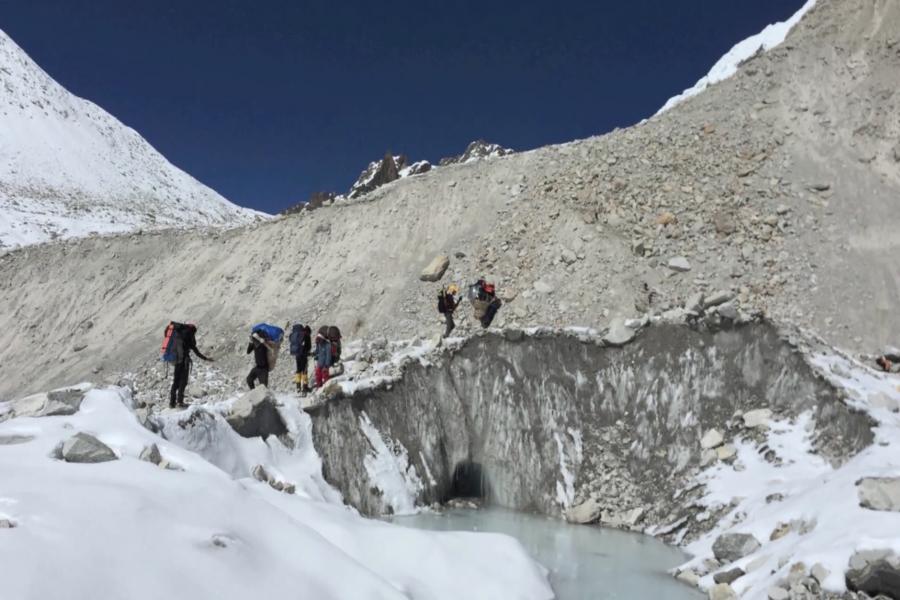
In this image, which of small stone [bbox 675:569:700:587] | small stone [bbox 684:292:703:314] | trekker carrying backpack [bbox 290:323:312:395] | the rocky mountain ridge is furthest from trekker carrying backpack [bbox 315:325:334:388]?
small stone [bbox 675:569:700:587]

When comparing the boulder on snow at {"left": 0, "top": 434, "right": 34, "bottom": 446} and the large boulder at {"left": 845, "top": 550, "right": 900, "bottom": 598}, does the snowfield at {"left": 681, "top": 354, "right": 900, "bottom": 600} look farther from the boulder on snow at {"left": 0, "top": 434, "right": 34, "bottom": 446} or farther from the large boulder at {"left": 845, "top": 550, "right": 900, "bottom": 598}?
the boulder on snow at {"left": 0, "top": 434, "right": 34, "bottom": 446}

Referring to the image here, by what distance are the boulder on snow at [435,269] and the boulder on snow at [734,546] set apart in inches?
598

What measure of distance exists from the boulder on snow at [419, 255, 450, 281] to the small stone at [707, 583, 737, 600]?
16.3 meters

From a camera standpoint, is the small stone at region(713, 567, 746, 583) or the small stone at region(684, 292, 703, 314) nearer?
the small stone at region(713, 567, 746, 583)

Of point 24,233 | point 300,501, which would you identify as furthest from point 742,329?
point 24,233

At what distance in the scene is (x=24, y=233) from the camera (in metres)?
42.8

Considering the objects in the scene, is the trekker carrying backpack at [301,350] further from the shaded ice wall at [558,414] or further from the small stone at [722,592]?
the small stone at [722,592]

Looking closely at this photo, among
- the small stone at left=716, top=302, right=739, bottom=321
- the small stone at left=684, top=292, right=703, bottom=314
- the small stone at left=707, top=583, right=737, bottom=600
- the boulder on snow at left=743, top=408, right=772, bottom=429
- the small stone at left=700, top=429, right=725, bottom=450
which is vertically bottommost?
the small stone at left=707, top=583, right=737, bottom=600

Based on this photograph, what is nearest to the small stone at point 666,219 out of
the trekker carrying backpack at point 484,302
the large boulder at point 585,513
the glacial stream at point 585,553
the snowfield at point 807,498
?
the trekker carrying backpack at point 484,302

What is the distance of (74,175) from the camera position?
206ft

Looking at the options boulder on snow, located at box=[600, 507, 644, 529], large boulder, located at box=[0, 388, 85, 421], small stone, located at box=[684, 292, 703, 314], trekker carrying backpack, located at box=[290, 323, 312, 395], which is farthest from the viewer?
small stone, located at box=[684, 292, 703, 314]

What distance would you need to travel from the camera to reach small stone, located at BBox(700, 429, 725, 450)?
1532 centimetres

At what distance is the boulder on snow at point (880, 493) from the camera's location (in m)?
8.77

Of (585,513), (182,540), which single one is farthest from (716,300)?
(182,540)
